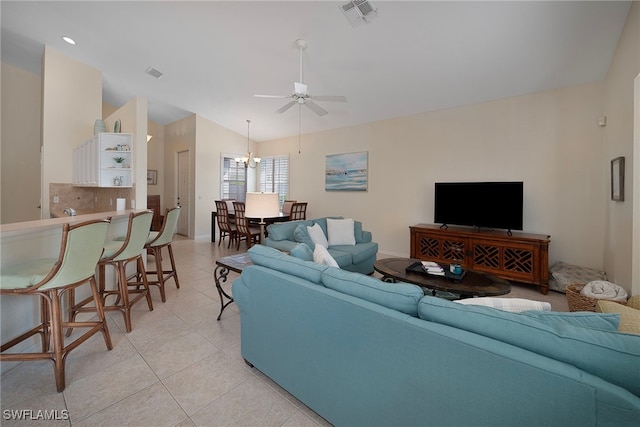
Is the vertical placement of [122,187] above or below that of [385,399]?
above

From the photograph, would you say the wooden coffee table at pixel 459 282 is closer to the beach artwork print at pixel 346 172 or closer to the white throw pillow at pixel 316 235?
the white throw pillow at pixel 316 235

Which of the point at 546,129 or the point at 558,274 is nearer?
the point at 558,274

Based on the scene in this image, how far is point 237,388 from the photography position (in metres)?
1.74

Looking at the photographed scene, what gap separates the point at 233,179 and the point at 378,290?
276 inches

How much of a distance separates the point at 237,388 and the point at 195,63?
14.8 feet

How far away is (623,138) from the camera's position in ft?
8.60

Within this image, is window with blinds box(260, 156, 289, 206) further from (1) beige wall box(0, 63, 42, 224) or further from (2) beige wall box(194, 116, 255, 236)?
(1) beige wall box(0, 63, 42, 224)

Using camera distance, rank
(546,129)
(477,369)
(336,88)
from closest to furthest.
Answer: (477,369) < (546,129) < (336,88)

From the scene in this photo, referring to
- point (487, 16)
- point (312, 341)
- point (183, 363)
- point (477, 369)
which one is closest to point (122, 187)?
point (183, 363)

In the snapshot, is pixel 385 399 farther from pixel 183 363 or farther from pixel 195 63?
pixel 195 63

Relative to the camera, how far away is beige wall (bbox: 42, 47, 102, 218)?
162 inches

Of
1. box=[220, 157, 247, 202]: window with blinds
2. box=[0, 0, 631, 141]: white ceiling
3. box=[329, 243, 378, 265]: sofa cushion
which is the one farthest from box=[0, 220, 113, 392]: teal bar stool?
box=[220, 157, 247, 202]: window with blinds

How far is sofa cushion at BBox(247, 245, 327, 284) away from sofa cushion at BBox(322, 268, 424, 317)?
0.26 feet

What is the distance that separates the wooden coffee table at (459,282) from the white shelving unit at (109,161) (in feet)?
12.4
